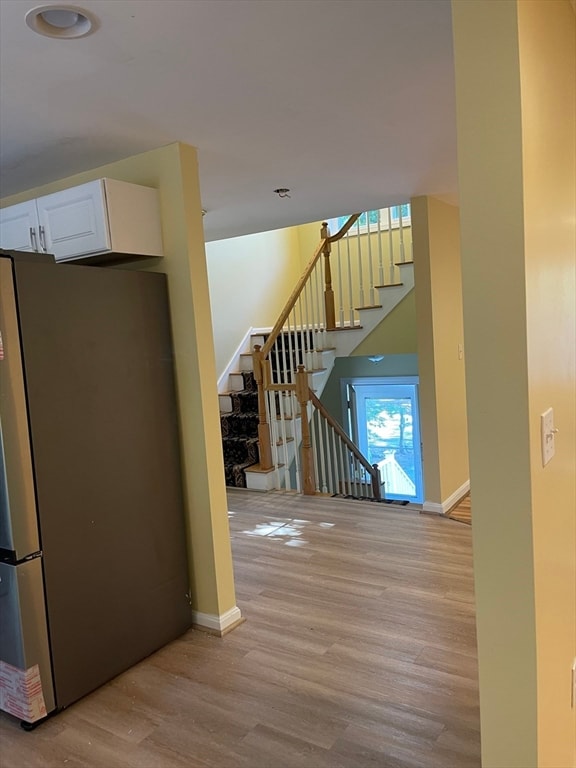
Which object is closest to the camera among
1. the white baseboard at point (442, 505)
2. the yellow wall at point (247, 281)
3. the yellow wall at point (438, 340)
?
the yellow wall at point (438, 340)

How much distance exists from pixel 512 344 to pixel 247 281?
544 cm

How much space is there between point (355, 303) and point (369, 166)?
324cm

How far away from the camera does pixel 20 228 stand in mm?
2727

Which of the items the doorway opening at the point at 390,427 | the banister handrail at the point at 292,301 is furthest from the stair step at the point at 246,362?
the doorway opening at the point at 390,427

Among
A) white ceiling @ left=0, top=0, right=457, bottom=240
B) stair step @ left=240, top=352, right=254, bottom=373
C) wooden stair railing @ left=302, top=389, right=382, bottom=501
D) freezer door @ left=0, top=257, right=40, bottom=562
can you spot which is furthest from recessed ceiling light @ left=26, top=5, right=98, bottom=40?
stair step @ left=240, top=352, right=254, bottom=373

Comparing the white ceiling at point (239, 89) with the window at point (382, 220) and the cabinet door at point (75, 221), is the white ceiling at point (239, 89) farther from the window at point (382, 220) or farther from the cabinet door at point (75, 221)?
the window at point (382, 220)

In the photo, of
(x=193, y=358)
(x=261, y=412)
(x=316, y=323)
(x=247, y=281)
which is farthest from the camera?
(x=247, y=281)

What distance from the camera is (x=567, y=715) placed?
1.52 metres

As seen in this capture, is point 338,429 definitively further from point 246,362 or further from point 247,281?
point 247,281

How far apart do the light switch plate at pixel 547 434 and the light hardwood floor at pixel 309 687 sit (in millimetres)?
1141

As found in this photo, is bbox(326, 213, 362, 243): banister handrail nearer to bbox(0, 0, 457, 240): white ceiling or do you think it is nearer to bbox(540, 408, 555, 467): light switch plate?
bbox(0, 0, 457, 240): white ceiling

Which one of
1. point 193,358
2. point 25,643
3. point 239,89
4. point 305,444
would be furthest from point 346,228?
point 25,643

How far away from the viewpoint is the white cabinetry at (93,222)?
2.41 m

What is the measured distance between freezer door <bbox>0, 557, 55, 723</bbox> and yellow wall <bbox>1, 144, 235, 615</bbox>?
777mm
